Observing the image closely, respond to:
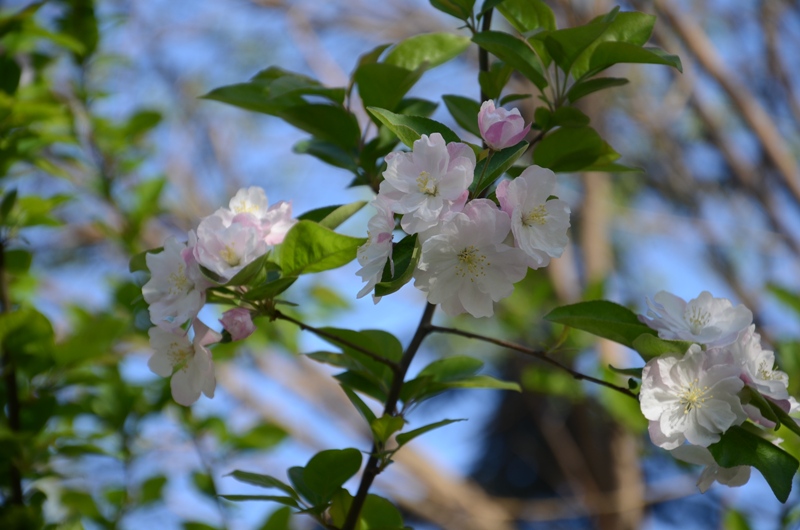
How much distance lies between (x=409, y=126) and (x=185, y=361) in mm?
315

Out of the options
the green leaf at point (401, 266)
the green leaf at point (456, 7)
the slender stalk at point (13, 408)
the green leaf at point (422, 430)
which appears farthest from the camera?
the slender stalk at point (13, 408)

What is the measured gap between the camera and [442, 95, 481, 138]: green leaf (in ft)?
2.79

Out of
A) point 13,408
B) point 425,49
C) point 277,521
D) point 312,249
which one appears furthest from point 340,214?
point 13,408

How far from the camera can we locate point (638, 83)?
4023 millimetres

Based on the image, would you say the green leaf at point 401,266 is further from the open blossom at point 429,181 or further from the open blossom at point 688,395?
the open blossom at point 688,395

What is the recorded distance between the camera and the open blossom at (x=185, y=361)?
726 mm

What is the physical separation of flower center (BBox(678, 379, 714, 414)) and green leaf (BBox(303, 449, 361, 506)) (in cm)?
30

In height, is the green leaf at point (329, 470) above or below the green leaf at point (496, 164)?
below

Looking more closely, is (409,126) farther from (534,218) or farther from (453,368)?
(453,368)

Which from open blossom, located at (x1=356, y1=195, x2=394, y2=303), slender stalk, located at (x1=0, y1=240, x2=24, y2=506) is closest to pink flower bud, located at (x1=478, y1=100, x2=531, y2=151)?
open blossom, located at (x1=356, y1=195, x2=394, y2=303)

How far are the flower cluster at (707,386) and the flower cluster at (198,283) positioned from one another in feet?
1.21

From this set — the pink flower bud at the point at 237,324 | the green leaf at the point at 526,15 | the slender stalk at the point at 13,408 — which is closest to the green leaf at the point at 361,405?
the pink flower bud at the point at 237,324

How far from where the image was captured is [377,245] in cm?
65

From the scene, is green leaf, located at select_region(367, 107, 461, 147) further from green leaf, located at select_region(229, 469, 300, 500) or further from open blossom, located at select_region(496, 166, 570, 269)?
green leaf, located at select_region(229, 469, 300, 500)
